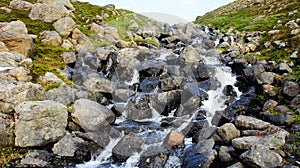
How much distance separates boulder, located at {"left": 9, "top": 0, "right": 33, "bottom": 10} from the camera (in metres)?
30.4

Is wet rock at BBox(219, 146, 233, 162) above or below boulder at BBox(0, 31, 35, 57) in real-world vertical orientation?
below

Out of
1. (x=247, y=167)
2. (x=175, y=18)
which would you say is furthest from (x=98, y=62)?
(x=175, y=18)

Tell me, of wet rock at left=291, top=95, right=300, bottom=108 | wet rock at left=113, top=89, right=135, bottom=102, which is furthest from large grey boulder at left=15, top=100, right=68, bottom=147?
wet rock at left=291, top=95, right=300, bottom=108

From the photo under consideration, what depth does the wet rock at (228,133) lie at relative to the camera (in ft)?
43.0

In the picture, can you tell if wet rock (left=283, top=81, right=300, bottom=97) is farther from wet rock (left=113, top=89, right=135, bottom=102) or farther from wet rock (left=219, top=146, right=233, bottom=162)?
wet rock (left=113, top=89, right=135, bottom=102)

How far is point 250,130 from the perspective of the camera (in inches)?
522

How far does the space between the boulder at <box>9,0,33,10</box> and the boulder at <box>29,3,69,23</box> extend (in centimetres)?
191

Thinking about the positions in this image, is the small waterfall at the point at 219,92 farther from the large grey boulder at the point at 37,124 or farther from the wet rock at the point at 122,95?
the large grey boulder at the point at 37,124

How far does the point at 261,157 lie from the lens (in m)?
10.4

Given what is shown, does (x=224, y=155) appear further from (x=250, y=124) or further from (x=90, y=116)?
(x=90, y=116)

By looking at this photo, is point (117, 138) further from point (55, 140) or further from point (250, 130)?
point (250, 130)

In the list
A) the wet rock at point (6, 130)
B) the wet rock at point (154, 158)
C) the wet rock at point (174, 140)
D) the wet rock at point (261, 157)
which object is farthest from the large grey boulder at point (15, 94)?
the wet rock at point (261, 157)

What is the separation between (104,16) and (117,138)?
89.4 ft

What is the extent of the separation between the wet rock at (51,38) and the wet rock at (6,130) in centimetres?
1251
